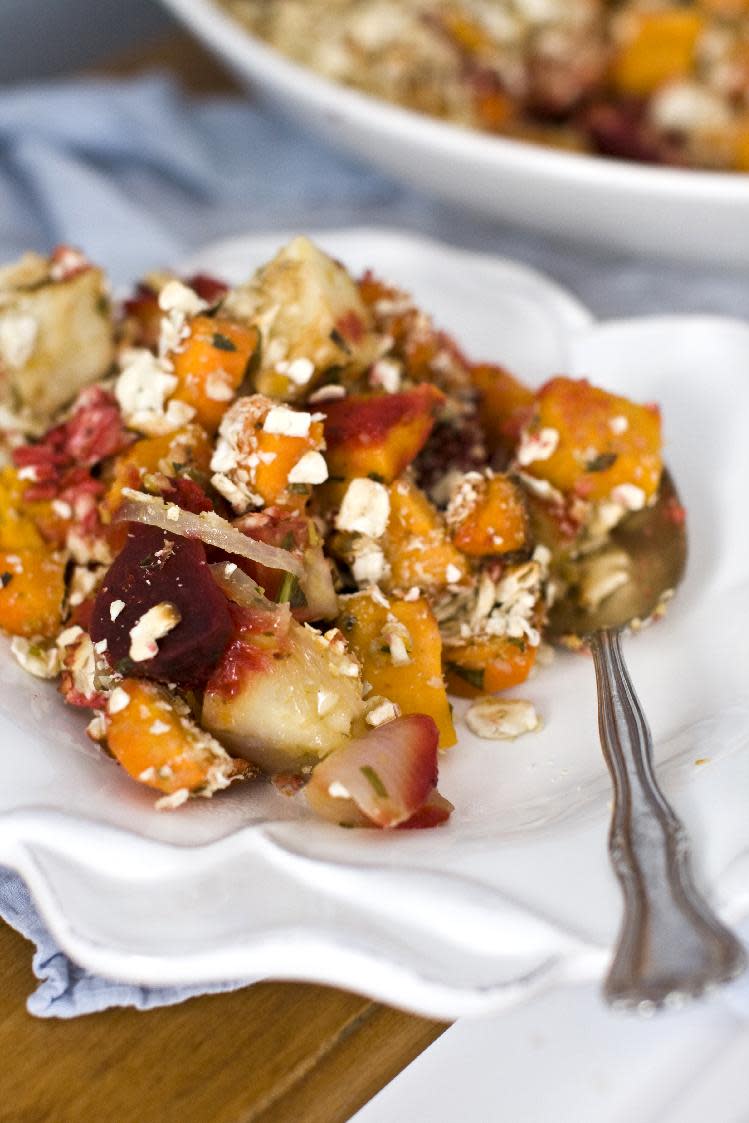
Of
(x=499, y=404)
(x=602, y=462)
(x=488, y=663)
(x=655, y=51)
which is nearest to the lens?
(x=488, y=663)

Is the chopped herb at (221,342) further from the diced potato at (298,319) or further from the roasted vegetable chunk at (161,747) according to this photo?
the roasted vegetable chunk at (161,747)

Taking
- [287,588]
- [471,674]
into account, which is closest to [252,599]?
[287,588]

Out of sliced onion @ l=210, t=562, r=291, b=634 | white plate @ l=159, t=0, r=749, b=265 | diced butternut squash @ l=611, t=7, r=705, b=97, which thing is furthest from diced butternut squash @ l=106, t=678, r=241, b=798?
diced butternut squash @ l=611, t=7, r=705, b=97

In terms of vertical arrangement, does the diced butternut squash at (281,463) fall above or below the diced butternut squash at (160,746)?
above

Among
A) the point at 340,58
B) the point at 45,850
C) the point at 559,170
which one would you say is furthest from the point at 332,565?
the point at 340,58

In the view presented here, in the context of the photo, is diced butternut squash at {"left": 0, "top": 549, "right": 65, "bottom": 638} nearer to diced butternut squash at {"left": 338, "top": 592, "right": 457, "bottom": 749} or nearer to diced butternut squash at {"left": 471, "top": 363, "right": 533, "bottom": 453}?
diced butternut squash at {"left": 338, "top": 592, "right": 457, "bottom": 749}

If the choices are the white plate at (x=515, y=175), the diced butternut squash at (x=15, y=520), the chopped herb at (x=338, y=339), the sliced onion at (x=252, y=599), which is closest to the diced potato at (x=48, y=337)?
the diced butternut squash at (x=15, y=520)

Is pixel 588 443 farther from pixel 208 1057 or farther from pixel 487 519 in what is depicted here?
pixel 208 1057
